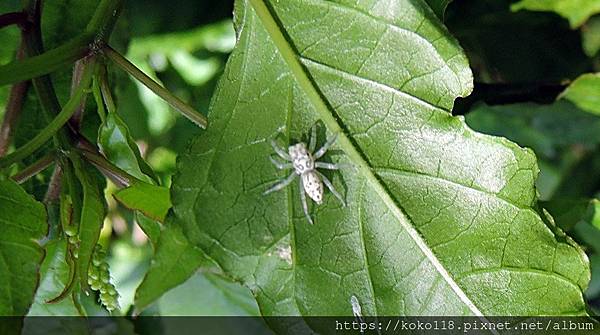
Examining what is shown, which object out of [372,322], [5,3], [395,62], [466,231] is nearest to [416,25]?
[395,62]

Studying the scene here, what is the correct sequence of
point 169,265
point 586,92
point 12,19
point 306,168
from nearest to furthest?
point 169,265 → point 306,168 → point 12,19 → point 586,92

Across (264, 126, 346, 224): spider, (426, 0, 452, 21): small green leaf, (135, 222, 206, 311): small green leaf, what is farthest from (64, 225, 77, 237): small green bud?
(426, 0, 452, 21): small green leaf

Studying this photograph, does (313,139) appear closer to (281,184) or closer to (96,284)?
(281,184)

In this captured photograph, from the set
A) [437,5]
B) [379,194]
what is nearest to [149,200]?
[379,194]

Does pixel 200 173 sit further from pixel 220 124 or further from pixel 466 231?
pixel 466 231

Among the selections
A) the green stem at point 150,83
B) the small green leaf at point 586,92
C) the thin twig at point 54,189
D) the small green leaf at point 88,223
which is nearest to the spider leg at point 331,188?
the green stem at point 150,83

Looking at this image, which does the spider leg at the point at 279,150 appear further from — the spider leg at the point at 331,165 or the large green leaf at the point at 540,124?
the large green leaf at the point at 540,124
